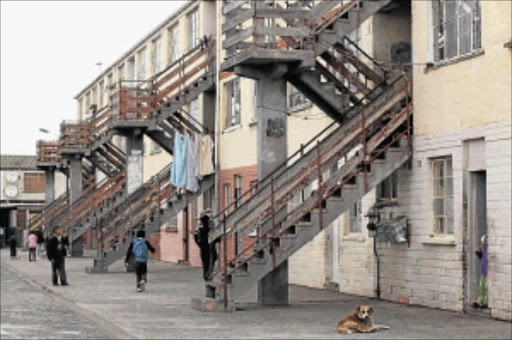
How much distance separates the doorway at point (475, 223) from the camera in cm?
1934

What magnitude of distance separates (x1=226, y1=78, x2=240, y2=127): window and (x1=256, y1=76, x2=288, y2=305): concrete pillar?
12945mm

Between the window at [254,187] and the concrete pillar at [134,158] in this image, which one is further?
the concrete pillar at [134,158]

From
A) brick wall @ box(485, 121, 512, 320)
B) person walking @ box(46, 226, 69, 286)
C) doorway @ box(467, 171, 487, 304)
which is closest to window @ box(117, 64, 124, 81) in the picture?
person walking @ box(46, 226, 69, 286)

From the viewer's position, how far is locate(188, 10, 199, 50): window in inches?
1541

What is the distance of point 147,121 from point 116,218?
4.31 metres

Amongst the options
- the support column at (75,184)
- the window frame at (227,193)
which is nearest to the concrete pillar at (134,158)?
the window frame at (227,193)

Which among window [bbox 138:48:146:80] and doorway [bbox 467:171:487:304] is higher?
window [bbox 138:48:146:80]

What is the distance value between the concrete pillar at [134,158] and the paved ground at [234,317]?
961cm

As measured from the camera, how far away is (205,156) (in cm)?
3475

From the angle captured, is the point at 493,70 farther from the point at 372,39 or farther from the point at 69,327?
the point at 69,327

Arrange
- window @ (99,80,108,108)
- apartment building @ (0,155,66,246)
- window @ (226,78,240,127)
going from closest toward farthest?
window @ (226,78,240,127), window @ (99,80,108,108), apartment building @ (0,155,66,246)

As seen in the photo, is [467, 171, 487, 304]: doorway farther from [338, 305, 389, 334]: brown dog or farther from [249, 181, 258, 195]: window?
[249, 181, 258, 195]: window

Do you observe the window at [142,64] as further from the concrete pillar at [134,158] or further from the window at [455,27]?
the window at [455,27]

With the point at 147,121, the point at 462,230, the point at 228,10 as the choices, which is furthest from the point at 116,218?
the point at 462,230
